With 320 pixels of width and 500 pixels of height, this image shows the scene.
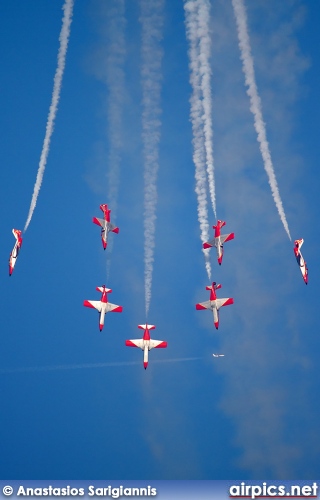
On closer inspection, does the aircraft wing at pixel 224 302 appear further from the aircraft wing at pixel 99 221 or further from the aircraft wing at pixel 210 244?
the aircraft wing at pixel 99 221

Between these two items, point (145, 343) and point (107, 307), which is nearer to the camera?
point (145, 343)

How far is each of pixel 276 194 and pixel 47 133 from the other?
10.7 m

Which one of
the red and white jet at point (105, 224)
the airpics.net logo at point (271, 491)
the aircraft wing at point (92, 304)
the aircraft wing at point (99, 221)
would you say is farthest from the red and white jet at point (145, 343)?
the airpics.net logo at point (271, 491)

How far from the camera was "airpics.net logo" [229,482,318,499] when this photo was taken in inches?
908

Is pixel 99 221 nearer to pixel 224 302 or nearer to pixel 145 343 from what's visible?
pixel 145 343

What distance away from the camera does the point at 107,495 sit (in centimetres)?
2286

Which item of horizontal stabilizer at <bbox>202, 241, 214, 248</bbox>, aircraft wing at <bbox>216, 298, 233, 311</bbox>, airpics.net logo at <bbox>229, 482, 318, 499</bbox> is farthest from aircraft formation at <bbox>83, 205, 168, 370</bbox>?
airpics.net logo at <bbox>229, 482, 318, 499</bbox>

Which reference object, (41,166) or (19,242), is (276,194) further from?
(19,242)

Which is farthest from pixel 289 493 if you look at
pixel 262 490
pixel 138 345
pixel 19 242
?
pixel 19 242

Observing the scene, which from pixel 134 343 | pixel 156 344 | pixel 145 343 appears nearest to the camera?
pixel 134 343

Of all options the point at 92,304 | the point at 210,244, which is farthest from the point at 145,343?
the point at 210,244

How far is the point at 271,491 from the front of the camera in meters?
23.1

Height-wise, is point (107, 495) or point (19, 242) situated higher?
point (19, 242)

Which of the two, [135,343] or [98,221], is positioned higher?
[98,221]
